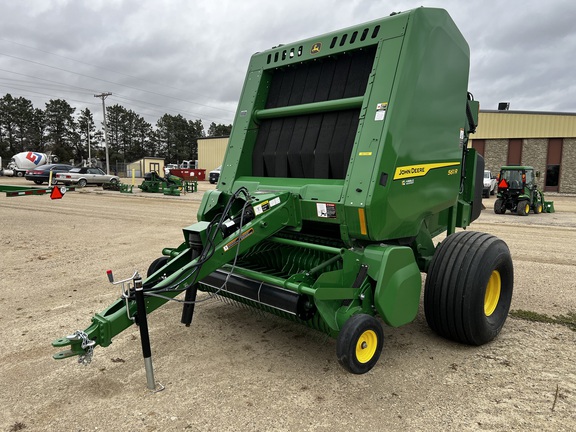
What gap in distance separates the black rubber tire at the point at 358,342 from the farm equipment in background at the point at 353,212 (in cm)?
1

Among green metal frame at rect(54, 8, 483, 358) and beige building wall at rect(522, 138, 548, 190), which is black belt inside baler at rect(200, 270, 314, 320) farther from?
beige building wall at rect(522, 138, 548, 190)

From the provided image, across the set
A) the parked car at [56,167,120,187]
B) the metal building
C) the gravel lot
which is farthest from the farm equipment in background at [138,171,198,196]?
the metal building

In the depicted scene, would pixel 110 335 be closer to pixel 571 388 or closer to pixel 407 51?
pixel 407 51

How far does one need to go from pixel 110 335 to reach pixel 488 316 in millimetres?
3204

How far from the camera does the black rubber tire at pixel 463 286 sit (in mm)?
3324

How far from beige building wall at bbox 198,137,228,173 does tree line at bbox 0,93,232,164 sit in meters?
20.2

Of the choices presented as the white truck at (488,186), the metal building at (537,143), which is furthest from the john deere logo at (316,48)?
the metal building at (537,143)

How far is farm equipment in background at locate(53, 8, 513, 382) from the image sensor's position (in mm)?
2965

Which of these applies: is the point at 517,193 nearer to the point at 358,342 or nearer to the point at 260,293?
the point at 358,342

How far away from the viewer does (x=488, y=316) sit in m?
3.76

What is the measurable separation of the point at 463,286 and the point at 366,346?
1007 millimetres

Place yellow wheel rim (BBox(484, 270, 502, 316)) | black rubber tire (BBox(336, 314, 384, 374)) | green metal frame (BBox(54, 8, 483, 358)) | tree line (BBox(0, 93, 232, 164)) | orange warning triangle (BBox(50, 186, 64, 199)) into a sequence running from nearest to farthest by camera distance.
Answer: black rubber tire (BBox(336, 314, 384, 374))
green metal frame (BBox(54, 8, 483, 358))
yellow wheel rim (BBox(484, 270, 502, 316))
orange warning triangle (BBox(50, 186, 64, 199))
tree line (BBox(0, 93, 232, 164))

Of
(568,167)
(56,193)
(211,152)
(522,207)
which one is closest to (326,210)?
(56,193)

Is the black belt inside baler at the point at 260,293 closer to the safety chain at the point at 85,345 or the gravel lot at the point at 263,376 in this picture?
the gravel lot at the point at 263,376
